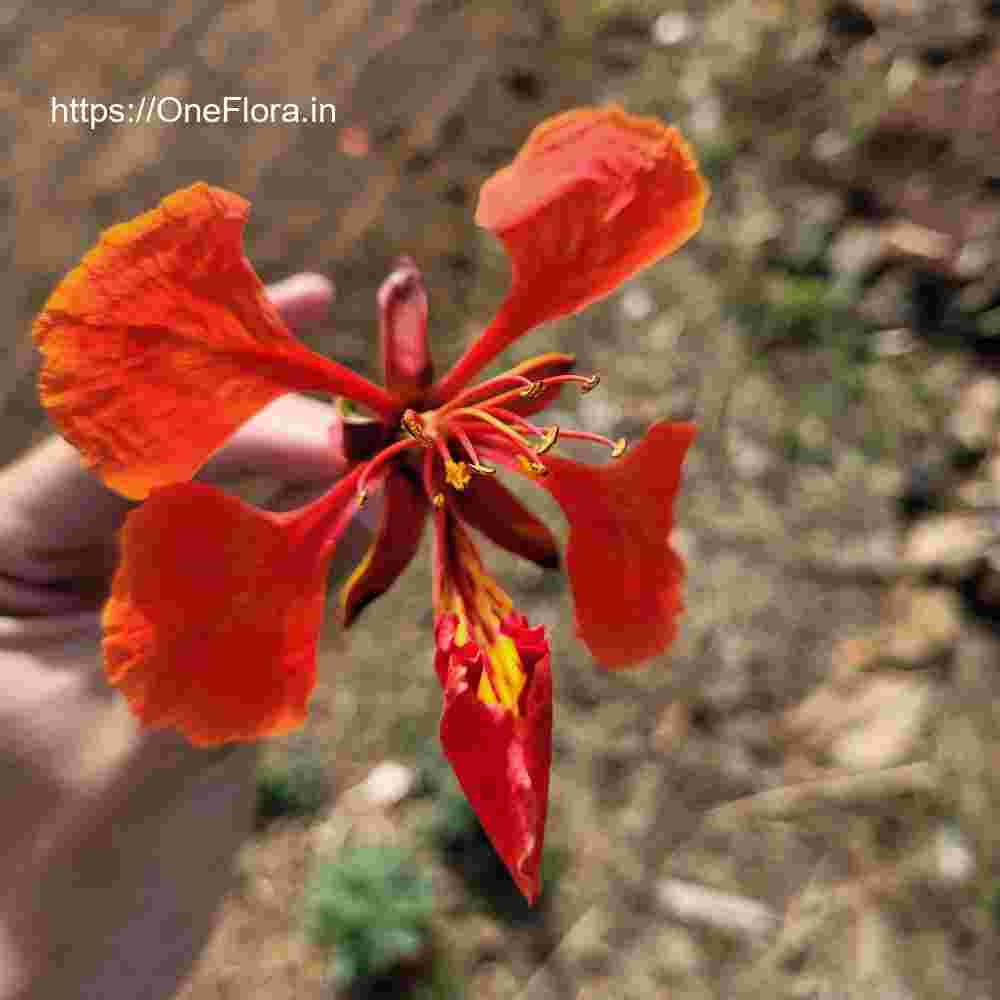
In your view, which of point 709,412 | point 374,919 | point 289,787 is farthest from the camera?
point 709,412

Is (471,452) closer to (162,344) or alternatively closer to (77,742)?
(162,344)

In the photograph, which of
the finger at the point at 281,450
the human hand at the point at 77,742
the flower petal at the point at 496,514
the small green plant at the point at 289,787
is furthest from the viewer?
the small green plant at the point at 289,787

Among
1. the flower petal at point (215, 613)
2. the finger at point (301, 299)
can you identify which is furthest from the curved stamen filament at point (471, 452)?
the finger at point (301, 299)

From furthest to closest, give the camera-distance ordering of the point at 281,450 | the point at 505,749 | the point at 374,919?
the point at 374,919 → the point at 281,450 → the point at 505,749

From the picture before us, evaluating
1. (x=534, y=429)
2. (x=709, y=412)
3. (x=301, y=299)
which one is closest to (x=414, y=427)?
(x=534, y=429)

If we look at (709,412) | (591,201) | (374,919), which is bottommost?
(374,919)

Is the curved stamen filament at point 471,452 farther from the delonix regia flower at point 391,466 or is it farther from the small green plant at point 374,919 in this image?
the small green plant at point 374,919

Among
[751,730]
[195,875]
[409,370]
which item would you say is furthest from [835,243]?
[195,875]

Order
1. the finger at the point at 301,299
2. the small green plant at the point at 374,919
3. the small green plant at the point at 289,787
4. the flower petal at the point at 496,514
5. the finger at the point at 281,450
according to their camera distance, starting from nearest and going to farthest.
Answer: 1. the flower petal at the point at 496,514
2. the finger at the point at 281,450
3. the finger at the point at 301,299
4. the small green plant at the point at 374,919
5. the small green plant at the point at 289,787
